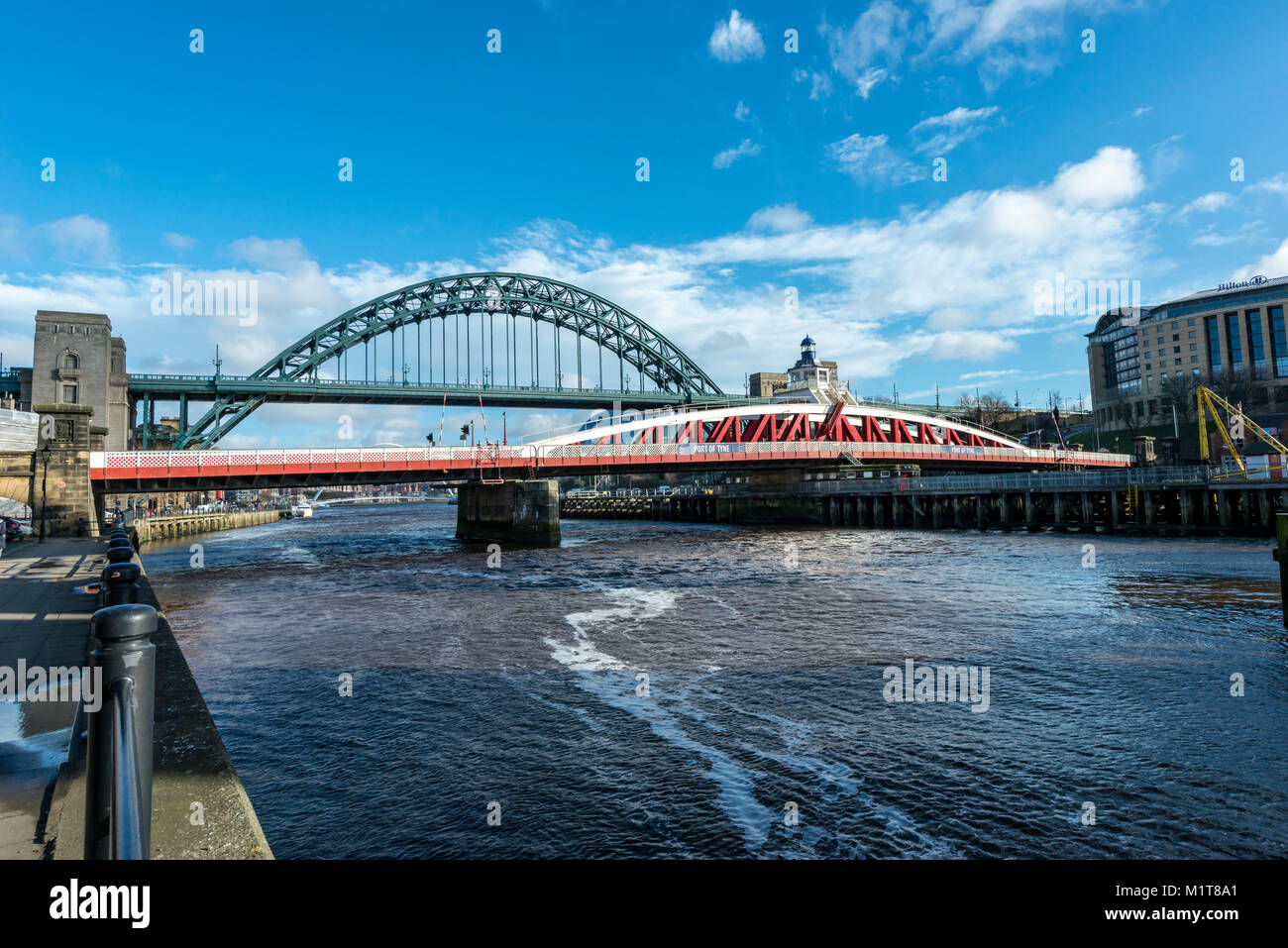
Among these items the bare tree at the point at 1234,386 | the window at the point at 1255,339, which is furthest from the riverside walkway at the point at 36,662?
the window at the point at 1255,339

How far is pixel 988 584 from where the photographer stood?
91.4 feet

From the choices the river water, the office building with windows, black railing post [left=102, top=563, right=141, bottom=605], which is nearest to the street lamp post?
the river water

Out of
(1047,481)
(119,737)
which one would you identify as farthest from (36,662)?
(1047,481)

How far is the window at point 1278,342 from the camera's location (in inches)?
4673

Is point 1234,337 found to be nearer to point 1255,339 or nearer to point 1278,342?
point 1255,339

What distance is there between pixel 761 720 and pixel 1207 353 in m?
156

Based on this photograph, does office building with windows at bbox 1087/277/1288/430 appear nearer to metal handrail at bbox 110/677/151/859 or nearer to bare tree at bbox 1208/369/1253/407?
bare tree at bbox 1208/369/1253/407

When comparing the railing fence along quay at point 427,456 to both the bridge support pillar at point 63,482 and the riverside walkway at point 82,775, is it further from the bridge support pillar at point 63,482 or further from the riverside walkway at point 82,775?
the riverside walkway at point 82,775

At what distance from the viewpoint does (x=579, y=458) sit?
181ft

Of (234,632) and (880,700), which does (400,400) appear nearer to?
(234,632)

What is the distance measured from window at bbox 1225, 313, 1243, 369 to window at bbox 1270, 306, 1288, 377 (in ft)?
14.3

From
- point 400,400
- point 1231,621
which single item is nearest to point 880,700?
point 1231,621

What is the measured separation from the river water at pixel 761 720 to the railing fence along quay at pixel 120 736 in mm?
5116
